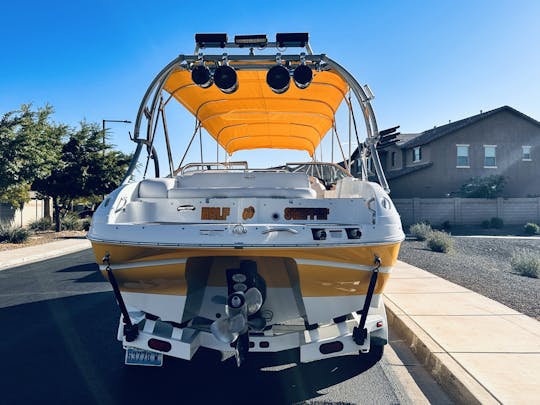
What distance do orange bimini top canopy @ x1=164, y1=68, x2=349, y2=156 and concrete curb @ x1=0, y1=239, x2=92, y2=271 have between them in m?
7.41

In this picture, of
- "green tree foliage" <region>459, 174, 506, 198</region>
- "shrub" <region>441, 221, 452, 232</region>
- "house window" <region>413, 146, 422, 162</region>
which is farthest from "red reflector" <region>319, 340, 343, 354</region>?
"house window" <region>413, 146, 422, 162</region>

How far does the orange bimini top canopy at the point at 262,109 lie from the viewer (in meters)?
5.56

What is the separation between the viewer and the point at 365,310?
339 cm

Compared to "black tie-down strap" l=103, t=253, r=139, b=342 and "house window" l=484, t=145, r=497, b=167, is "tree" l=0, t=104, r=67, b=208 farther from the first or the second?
"house window" l=484, t=145, r=497, b=167

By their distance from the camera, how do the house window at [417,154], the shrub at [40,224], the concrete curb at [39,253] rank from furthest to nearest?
1. the house window at [417,154]
2. the shrub at [40,224]
3. the concrete curb at [39,253]

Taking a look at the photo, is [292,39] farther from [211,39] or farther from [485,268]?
[485,268]

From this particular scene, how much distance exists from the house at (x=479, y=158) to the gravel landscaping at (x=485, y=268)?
11.0m

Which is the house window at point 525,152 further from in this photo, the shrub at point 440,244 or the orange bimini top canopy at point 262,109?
the orange bimini top canopy at point 262,109

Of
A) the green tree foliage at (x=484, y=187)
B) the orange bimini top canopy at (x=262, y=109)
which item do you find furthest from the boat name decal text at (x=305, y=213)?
the green tree foliage at (x=484, y=187)

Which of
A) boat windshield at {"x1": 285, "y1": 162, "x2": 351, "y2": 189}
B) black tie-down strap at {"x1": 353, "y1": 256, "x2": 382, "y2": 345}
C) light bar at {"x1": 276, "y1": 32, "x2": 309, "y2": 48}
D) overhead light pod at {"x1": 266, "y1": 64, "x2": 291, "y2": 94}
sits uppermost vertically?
light bar at {"x1": 276, "y1": 32, "x2": 309, "y2": 48}

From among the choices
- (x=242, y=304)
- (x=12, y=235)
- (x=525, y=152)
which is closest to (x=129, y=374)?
(x=242, y=304)

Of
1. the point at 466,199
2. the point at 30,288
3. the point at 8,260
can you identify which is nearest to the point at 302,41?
the point at 30,288

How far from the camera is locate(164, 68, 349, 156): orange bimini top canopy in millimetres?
5559

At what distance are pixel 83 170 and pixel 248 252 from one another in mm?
18946
